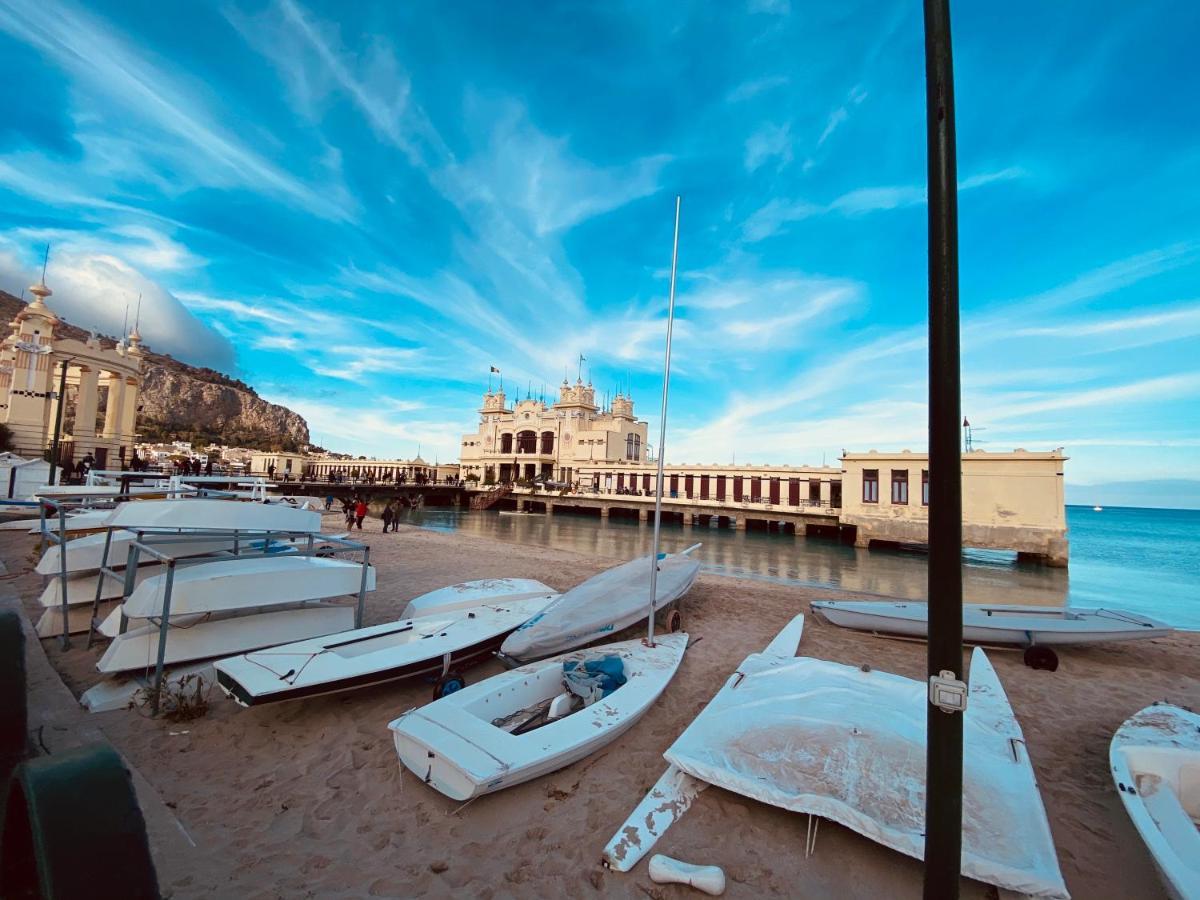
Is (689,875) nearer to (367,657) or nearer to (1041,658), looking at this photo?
(367,657)

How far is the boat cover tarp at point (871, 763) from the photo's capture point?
3029mm

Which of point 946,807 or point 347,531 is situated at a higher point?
point 946,807

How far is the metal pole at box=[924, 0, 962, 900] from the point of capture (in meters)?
1.96

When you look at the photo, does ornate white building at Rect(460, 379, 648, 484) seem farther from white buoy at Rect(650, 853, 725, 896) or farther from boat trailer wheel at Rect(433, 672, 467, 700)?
white buoy at Rect(650, 853, 725, 896)

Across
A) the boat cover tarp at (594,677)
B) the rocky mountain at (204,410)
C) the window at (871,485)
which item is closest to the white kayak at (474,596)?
the boat cover tarp at (594,677)

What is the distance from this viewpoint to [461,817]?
3.75 m

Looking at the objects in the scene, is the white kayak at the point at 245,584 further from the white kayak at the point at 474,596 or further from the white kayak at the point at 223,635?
the white kayak at the point at 474,596

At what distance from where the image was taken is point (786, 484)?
45406 mm

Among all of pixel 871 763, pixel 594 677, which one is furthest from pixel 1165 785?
pixel 594 677

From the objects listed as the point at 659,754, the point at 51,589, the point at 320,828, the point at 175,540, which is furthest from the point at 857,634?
the point at 51,589

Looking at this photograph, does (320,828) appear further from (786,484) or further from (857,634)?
(786,484)

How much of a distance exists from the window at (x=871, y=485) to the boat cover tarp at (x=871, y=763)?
35.4 m

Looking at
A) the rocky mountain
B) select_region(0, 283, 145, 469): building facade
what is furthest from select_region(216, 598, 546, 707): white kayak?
the rocky mountain

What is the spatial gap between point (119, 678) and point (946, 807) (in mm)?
7592
